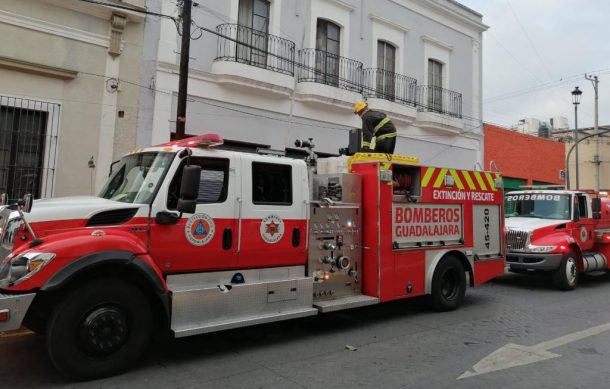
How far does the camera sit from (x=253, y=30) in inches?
535

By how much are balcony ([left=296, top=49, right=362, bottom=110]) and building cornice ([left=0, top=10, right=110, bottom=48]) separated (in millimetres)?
5753

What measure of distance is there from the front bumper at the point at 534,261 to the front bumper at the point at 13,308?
31.8 ft

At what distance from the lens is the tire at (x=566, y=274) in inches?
406

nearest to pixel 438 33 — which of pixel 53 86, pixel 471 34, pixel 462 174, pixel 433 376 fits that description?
pixel 471 34

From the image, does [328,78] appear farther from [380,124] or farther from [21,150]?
[21,150]

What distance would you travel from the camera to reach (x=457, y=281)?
8281 mm

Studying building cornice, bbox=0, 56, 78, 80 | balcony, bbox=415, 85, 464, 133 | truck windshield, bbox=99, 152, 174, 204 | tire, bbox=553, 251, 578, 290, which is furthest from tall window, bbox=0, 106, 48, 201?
balcony, bbox=415, 85, 464, 133

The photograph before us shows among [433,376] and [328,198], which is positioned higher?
[328,198]

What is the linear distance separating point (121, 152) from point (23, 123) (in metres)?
2.10

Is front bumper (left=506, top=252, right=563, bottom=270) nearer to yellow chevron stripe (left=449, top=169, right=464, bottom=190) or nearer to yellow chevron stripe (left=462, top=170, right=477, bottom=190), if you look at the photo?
yellow chevron stripe (left=462, top=170, right=477, bottom=190)

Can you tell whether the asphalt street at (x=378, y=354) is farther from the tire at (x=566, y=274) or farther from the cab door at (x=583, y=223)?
the cab door at (x=583, y=223)

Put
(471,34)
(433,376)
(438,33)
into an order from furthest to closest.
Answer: (471,34), (438,33), (433,376)

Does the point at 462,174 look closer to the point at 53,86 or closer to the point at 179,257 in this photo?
the point at 179,257

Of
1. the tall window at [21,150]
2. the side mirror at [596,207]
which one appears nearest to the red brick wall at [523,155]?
the side mirror at [596,207]
